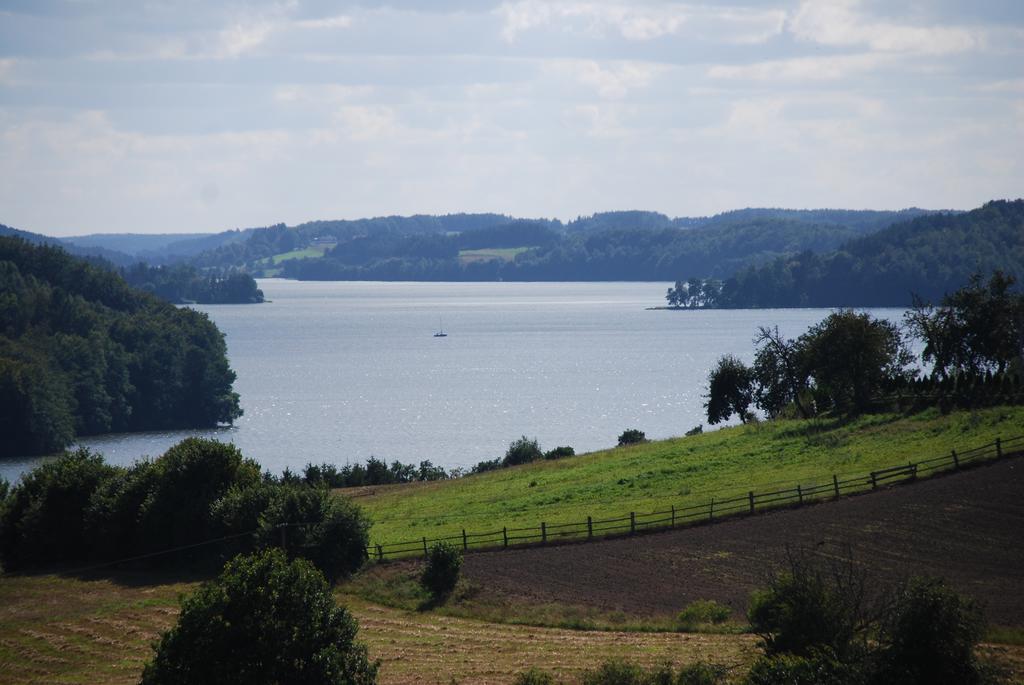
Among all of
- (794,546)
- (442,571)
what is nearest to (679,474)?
(794,546)

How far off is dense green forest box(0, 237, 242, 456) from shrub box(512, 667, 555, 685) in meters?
103

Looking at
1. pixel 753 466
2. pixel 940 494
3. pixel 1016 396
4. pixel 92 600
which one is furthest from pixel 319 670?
pixel 1016 396

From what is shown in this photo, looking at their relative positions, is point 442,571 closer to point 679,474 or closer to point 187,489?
point 187,489

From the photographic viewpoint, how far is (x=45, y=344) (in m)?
143

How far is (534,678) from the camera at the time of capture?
83.4ft

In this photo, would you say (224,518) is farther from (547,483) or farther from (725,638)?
(725,638)

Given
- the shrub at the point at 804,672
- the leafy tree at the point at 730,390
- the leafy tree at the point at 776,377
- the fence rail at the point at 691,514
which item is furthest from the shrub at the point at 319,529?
the leafy tree at the point at 730,390

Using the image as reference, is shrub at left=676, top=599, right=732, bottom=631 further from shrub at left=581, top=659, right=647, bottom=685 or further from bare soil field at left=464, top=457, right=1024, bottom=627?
shrub at left=581, top=659, right=647, bottom=685

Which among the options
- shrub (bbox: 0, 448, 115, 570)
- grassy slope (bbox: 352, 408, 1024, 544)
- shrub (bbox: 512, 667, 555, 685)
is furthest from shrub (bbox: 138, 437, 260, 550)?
shrub (bbox: 512, 667, 555, 685)

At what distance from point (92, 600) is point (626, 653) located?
21550 mm

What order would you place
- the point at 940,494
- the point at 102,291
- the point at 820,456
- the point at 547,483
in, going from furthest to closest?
the point at 102,291 < the point at 547,483 < the point at 820,456 < the point at 940,494

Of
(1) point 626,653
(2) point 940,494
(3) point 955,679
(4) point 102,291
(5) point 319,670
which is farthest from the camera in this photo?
(4) point 102,291

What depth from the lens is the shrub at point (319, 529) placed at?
42.9 meters

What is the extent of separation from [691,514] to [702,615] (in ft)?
41.9
